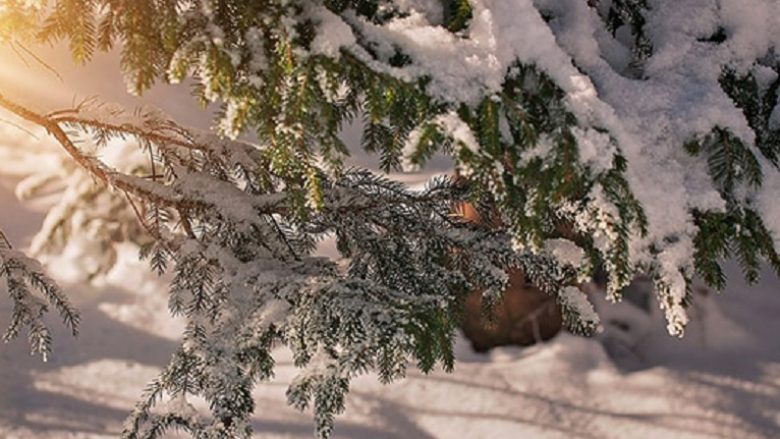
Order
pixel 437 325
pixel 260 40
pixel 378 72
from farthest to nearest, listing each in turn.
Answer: pixel 437 325, pixel 260 40, pixel 378 72

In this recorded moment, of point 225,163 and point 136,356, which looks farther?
point 136,356

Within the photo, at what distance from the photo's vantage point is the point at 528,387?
17.9 ft

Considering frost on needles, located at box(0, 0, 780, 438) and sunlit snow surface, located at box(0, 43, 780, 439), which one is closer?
frost on needles, located at box(0, 0, 780, 438)

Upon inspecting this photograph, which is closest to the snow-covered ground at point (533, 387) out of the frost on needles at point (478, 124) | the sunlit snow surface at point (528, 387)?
the sunlit snow surface at point (528, 387)

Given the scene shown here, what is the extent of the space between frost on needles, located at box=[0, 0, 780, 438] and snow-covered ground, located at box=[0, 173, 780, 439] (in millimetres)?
2504

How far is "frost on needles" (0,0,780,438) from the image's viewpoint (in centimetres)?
204

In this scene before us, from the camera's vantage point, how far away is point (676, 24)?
2.64m

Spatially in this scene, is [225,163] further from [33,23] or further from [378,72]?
[378,72]

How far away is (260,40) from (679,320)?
4.60ft

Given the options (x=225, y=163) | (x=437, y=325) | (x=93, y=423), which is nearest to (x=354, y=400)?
(x=93, y=423)

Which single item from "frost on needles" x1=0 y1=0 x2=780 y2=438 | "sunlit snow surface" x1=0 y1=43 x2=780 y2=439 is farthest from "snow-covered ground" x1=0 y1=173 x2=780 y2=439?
"frost on needles" x1=0 y1=0 x2=780 y2=438

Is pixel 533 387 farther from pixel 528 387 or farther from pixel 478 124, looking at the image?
pixel 478 124

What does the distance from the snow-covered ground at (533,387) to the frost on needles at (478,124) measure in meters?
2.50

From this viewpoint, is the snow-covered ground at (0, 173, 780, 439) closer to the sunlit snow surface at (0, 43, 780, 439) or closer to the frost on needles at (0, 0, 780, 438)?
the sunlit snow surface at (0, 43, 780, 439)
